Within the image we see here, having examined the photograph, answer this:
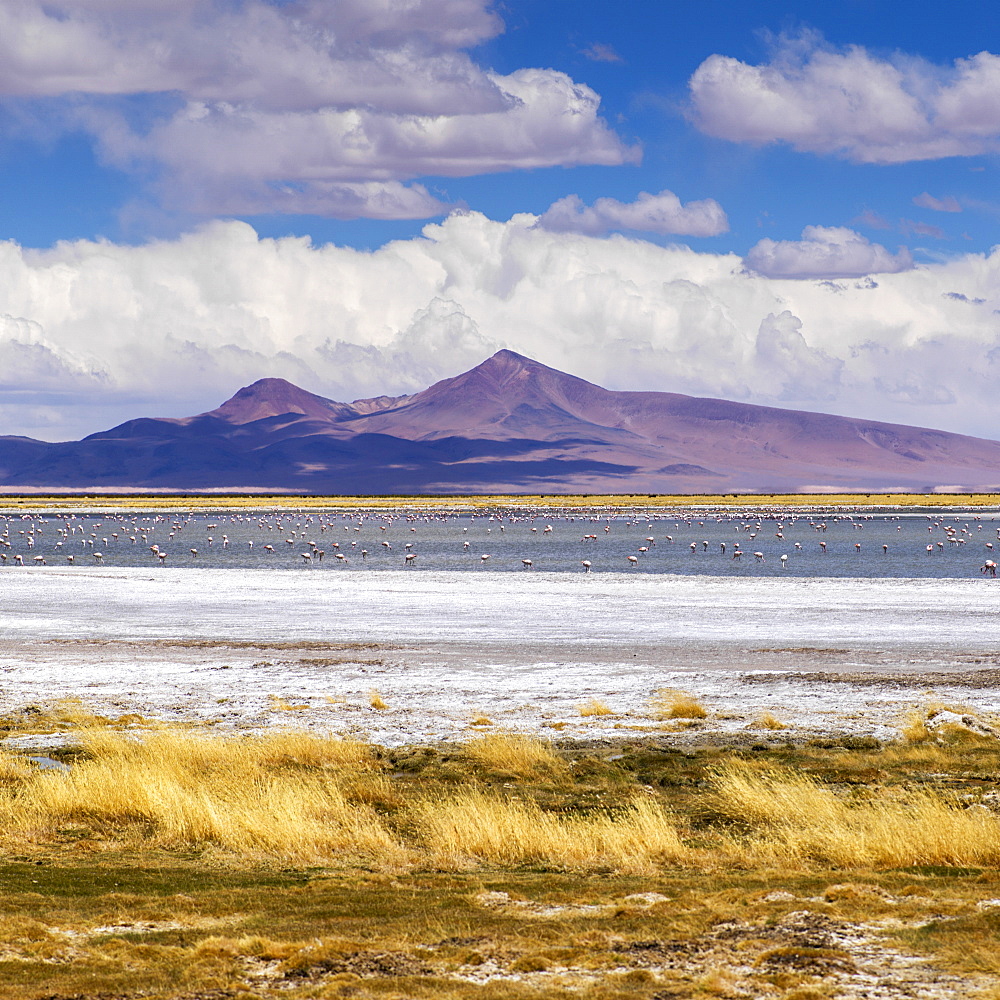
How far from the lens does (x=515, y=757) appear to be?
16375mm

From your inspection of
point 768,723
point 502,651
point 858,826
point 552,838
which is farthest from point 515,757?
point 502,651

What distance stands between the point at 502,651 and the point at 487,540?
54.2m

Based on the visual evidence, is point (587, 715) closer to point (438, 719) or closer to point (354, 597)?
point (438, 719)

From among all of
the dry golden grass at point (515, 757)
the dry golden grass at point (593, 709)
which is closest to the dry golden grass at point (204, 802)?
the dry golden grass at point (515, 757)

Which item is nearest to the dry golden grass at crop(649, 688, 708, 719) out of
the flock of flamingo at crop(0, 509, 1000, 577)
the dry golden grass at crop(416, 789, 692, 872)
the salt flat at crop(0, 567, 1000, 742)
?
the salt flat at crop(0, 567, 1000, 742)

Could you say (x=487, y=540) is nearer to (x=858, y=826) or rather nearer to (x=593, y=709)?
(x=593, y=709)

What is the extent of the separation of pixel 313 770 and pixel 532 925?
23.5ft

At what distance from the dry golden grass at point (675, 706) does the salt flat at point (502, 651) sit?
0.73 ft

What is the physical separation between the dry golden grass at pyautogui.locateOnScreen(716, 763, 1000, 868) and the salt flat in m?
4.97

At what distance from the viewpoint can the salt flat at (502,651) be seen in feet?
68.4

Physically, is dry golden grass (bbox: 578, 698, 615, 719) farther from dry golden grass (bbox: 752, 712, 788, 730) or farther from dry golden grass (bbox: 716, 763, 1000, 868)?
dry golden grass (bbox: 716, 763, 1000, 868)

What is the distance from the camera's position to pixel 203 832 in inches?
522

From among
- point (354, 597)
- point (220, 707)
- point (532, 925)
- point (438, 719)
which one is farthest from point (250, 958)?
point (354, 597)

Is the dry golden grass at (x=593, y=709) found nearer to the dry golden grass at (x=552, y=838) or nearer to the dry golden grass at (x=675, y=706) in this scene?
the dry golden grass at (x=675, y=706)
